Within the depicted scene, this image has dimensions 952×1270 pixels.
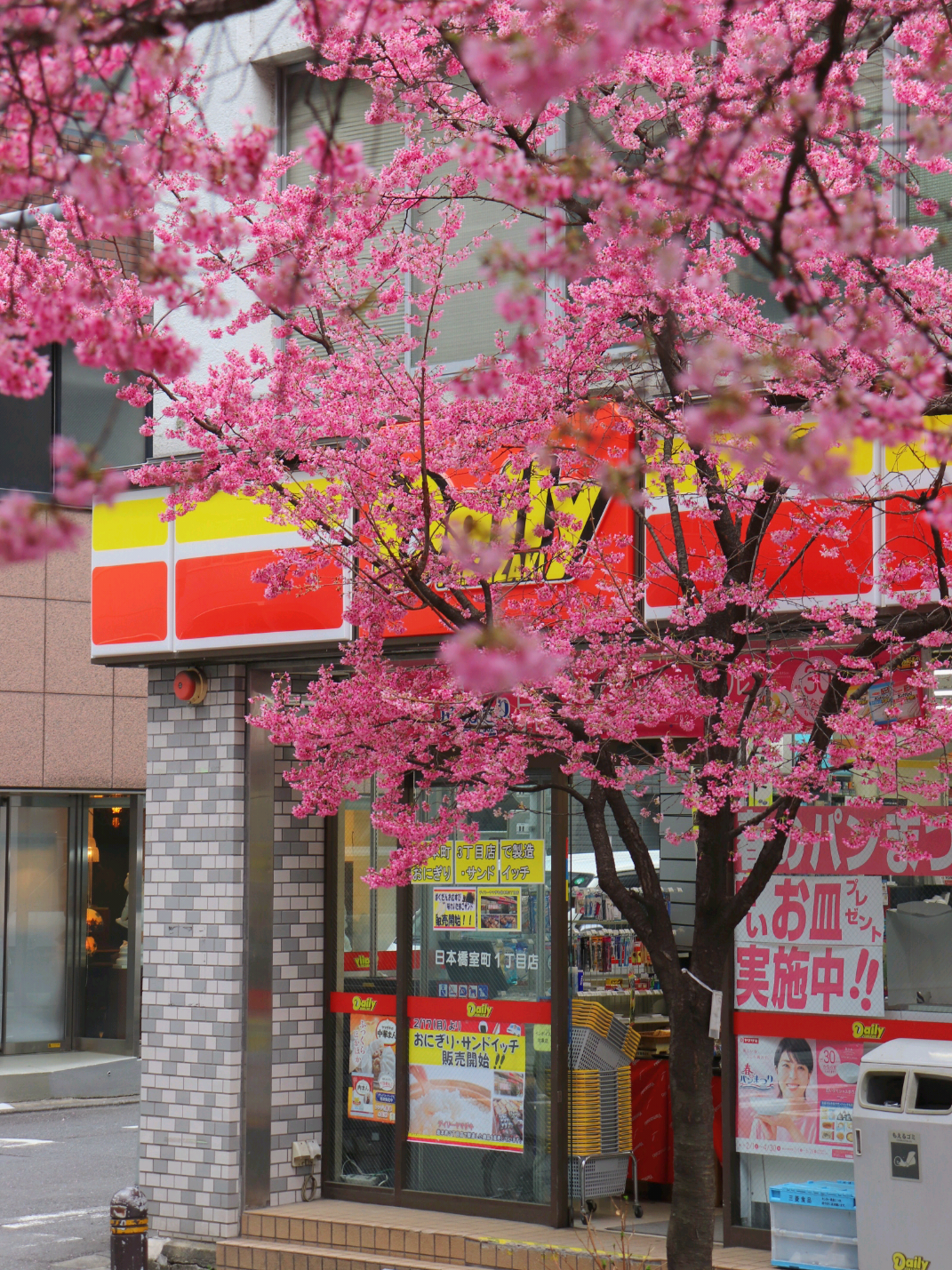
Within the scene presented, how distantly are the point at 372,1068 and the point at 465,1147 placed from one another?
0.87m

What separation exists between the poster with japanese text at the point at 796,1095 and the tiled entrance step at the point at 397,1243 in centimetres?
84

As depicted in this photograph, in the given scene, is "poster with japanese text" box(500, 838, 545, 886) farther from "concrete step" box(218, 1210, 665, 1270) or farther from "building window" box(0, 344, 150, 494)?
"building window" box(0, 344, 150, 494)

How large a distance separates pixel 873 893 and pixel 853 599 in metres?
1.60

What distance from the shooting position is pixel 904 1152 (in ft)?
21.4

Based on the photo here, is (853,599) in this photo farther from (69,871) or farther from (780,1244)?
(69,871)

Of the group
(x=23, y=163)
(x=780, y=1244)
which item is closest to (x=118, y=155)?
(x=23, y=163)

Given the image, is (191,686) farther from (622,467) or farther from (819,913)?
(622,467)

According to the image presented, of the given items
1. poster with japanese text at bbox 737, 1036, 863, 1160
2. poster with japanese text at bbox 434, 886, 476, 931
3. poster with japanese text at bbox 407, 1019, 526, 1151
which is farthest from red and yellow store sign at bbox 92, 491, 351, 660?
poster with japanese text at bbox 737, 1036, 863, 1160

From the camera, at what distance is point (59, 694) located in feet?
60.3

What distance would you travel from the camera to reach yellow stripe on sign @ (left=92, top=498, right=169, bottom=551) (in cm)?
998

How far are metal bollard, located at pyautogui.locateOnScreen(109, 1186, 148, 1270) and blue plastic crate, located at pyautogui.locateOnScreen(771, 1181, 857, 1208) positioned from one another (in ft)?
11.2

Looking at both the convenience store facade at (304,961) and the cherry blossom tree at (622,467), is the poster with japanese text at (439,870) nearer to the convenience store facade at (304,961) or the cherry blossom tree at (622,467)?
the convenience store facade at (304,961)

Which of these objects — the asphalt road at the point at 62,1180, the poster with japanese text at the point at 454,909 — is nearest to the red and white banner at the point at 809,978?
the poster with japanese text at the point at 454,909

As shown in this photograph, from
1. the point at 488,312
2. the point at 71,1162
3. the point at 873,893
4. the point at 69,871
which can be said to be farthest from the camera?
the point at 69,871
